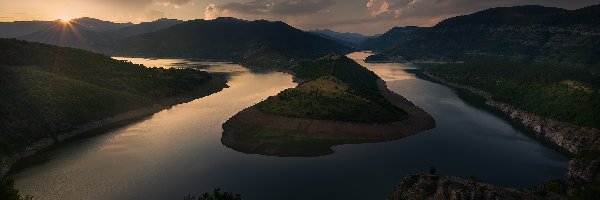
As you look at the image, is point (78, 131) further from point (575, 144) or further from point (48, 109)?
point (575, 144)

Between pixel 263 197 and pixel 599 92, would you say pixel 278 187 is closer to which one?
pixel 263 197

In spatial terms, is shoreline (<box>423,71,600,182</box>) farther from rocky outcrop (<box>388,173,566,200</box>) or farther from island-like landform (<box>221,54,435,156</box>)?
island-like landform (<box>221,54,435,156</box>)

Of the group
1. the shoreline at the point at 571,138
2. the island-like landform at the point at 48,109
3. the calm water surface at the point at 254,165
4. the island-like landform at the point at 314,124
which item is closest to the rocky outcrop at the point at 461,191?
the calm water surface at the point at 254,165

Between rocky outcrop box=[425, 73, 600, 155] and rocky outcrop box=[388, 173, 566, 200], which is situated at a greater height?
rocky outcrop box=[388, 173, 566, 200]

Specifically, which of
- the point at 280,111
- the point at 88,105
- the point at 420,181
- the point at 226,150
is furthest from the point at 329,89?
the point at 420,181

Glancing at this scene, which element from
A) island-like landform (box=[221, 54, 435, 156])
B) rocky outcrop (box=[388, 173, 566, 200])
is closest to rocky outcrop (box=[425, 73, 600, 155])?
island-like landform (box=[221, 54, 435, 156])

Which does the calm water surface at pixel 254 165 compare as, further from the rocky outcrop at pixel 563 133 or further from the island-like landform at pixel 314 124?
the rocky outcrop at pixel 563 133

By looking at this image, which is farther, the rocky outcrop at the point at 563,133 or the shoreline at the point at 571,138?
the rocky outcrop at the point at 563,133
